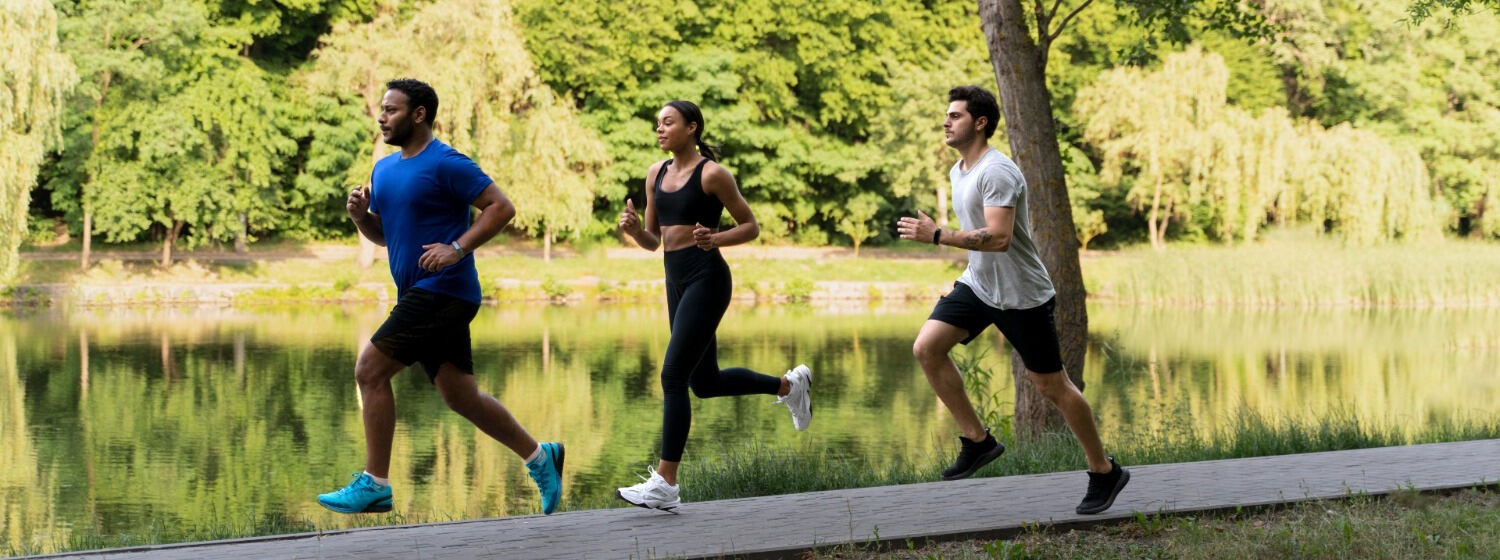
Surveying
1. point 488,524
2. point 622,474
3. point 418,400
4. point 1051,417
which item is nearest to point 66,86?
point 418,400

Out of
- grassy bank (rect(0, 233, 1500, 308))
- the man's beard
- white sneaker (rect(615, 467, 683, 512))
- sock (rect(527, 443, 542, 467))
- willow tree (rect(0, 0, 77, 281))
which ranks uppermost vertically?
willow tree (rect(0, 0, 77, 281))

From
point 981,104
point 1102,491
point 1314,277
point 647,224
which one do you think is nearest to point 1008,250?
point 981,104

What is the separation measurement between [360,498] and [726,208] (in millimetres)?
1877

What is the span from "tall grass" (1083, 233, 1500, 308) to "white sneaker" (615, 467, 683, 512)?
2975 centimetres

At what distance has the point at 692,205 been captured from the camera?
659 centimetres

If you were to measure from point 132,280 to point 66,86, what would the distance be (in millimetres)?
5289

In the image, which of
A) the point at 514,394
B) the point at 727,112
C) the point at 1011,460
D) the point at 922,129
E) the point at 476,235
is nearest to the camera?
the point at 476,235

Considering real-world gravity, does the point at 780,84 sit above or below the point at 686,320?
above

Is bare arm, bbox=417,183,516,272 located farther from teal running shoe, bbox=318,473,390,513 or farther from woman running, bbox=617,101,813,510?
teal running shoe, bbox=318,473,390,513

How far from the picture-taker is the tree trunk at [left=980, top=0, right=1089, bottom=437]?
10.7m

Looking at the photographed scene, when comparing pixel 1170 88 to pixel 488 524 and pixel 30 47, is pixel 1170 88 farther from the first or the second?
pixel 488 524

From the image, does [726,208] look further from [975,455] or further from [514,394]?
[514,394]

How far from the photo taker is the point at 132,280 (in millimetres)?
33406

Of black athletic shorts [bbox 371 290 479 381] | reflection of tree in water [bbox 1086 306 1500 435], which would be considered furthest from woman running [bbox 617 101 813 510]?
reflection of tree in water [bbox 1086 306 1500 435]
